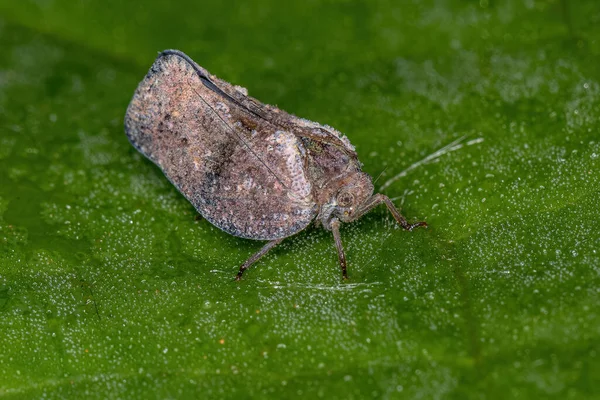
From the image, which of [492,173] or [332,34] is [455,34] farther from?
[492,173]

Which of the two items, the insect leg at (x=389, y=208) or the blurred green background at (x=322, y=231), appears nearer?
the blurred green background at (x=322, y=231)

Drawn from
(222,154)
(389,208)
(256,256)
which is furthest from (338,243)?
(222,154)

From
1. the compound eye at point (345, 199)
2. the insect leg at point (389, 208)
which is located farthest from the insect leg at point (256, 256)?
the insect leg at point (389, 208)

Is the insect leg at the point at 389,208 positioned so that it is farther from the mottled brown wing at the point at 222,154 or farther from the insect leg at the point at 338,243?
the mottled brown wing at the point at 222,154

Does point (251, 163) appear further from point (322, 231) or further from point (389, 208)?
point (389, 208)

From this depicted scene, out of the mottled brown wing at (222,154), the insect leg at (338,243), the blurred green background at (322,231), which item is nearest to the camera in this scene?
the blurred green background at (322,231)
